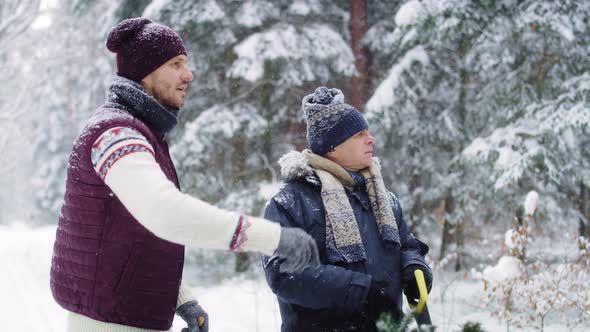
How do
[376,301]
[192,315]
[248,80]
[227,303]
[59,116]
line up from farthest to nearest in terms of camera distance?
[59,116] → [248,80] → [227,303] → [376,301] → [192,315]

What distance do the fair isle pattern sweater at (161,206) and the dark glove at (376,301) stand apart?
108 centimetres

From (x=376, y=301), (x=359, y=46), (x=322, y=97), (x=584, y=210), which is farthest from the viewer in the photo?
(x=359, y=46)

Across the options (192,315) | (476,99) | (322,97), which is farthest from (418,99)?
(192,315)

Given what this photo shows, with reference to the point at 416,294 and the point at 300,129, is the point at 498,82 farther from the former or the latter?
the point at 416,294

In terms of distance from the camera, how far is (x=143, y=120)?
2092mm

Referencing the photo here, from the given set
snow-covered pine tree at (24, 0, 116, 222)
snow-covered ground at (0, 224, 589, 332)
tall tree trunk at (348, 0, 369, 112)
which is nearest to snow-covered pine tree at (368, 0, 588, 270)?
tall tree trunk at (348, 0, 369, 112)

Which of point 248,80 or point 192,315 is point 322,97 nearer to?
point 192,315

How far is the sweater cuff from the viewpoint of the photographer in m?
1.75

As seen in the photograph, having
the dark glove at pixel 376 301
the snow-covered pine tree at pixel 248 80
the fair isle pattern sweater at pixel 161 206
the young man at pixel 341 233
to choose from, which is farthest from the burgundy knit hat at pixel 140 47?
the snow-covered pine tree at pixel 248 80

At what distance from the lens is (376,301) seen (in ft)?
9.04

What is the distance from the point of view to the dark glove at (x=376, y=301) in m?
2.71

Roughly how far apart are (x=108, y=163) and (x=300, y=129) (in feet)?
33.1

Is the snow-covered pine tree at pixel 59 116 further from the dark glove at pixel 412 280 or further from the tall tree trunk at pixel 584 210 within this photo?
the dark glove at pixel 412 280

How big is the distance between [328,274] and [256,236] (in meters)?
0.96
